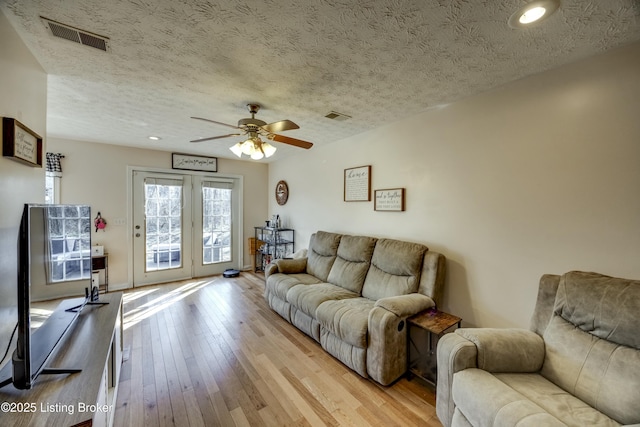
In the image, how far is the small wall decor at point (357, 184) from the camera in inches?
130

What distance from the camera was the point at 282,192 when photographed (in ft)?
16.9

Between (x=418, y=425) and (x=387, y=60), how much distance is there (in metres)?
2.47

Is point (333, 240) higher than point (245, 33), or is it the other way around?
point (245, 33)

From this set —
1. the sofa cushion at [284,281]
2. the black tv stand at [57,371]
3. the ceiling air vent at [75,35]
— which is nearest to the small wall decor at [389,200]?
the sofa cushion at [284,281]

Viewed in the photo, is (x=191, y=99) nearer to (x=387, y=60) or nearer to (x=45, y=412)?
(x=387, y=60)

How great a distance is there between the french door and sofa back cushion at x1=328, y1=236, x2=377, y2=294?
295 cm

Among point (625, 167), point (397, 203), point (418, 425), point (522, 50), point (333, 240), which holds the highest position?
point (522, 50)

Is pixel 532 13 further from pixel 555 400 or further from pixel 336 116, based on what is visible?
pixel 555 400

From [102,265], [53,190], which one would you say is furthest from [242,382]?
[53,190]

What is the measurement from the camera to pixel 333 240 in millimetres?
3477

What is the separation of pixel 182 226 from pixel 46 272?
139 inches

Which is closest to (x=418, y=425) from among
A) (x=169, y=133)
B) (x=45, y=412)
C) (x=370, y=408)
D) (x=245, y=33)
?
(x=370, y=408)

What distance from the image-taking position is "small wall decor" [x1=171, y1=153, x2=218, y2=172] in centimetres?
461

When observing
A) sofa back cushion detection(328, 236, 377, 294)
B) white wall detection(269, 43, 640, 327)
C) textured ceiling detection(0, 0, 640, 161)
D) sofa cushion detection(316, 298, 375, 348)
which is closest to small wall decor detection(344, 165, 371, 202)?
white wall detection(269, 43, 640, 327)
